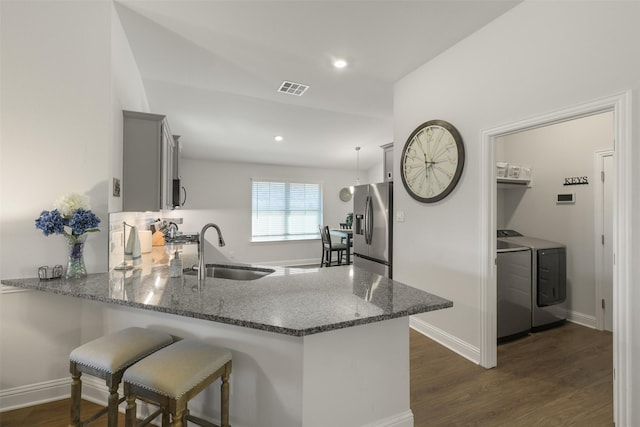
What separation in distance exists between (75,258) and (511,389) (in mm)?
3253

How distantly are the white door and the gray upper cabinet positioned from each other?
15.1 ft

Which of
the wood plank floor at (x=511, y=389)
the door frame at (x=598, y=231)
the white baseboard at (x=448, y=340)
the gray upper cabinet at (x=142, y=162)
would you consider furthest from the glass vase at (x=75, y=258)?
the door frame at (x=598, y=231)

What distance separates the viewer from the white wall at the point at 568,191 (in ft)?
10.7

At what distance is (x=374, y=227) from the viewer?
3832 mm

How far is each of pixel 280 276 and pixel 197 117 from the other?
12.5 ft

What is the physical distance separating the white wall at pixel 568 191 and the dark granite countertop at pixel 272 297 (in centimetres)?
301

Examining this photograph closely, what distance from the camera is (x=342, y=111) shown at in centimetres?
471

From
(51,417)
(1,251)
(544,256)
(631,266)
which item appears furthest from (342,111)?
(51,417)

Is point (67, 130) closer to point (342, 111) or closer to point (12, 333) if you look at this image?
point (12, 333)

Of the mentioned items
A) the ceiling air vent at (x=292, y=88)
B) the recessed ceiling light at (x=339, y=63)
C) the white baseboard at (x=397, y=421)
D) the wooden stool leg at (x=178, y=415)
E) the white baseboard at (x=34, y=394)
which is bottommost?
the white baseboard at (x=34, y=394)

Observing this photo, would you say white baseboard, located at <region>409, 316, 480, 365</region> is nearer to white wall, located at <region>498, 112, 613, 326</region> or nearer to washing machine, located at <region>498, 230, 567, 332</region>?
washing machine, located at <region>498, 230, 567, 332</region>

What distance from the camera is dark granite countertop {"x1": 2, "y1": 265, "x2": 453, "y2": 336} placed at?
125cm

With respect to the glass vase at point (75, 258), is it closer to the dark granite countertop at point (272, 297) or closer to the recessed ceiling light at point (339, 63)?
the dark granite countertop at point (272, 297)

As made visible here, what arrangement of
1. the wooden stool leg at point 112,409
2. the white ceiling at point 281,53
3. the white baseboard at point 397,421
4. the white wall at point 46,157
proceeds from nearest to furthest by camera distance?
the wooden stool leg at point 112,409 < the white baseboard at point 397,421 < the white wall at point 46,157 < the white ceiling at point 281,53
